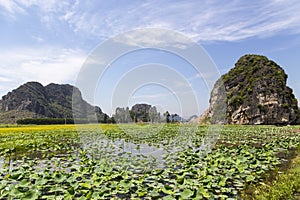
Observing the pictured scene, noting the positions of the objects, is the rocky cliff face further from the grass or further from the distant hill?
the distant hill

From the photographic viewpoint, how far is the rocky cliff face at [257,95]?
156 feet

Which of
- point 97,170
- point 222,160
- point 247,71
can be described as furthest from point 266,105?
point 97,170

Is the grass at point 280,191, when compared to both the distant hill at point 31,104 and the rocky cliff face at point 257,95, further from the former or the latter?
the distant hill at point 31,104

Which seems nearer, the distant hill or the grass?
the grass

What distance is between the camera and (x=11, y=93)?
122 metres

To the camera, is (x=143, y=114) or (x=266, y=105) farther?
(x=143, y=114)

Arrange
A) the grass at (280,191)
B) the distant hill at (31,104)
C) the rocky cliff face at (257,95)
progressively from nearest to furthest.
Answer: the grass at (280,191), the rocky cliff face at (257,95), the distant hill at (31,104)

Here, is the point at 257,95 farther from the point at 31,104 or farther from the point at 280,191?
the point at 31,104

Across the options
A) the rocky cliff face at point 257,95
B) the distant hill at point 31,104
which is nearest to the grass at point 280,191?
the rocky cliff face at point 257,95

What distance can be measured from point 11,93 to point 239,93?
10767 cm

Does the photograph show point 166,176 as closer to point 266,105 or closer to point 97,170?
point 97,170

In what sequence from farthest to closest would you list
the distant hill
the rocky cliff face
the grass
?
the distant hill → the rocky cliff face → the grass

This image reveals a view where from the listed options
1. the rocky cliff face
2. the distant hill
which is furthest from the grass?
the distant hill

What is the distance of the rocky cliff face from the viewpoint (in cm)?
4759
